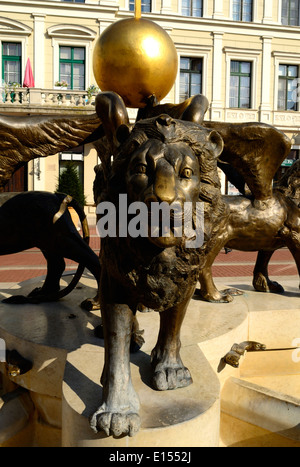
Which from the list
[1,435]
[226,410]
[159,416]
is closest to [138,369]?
[159,416]

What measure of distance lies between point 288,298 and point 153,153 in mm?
2564

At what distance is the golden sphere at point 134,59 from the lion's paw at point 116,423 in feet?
6.65

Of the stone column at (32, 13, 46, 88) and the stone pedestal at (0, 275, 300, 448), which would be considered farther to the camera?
the stone column at (32, 13, 46, 88)

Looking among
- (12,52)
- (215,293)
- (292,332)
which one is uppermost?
(12,52)

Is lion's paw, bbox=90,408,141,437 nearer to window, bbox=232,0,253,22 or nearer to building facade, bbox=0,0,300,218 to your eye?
building facade, bbox=0,0,300,218

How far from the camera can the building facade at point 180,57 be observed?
17.5m

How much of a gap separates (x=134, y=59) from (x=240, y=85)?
19.4m

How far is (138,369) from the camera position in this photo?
6.91 feet

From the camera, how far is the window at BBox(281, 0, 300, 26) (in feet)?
66.4

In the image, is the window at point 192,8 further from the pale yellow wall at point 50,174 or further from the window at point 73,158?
the pale yellow wall at point 50,174

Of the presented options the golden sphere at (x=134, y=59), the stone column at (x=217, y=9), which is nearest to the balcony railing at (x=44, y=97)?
the stone column at (x=217, y=9)

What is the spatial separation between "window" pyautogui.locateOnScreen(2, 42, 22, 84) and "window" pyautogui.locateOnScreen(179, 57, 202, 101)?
314 inches

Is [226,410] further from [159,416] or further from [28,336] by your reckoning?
[28,336]

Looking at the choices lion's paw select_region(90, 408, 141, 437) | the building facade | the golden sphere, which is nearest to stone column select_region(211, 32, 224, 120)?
the building facade
